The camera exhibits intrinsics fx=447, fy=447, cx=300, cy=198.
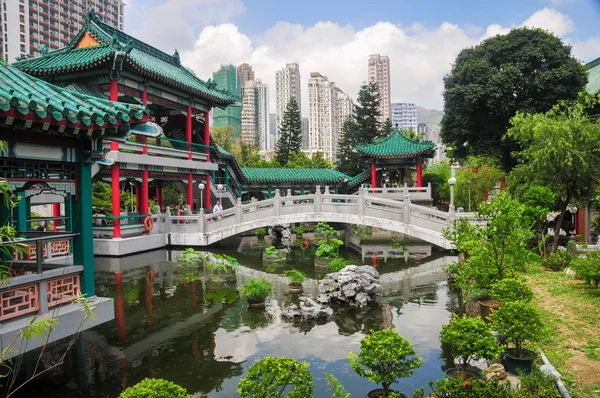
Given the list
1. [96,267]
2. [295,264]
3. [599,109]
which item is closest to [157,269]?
[96,267]

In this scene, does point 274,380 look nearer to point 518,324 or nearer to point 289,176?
point 518,324

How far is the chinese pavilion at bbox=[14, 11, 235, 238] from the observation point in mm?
15875

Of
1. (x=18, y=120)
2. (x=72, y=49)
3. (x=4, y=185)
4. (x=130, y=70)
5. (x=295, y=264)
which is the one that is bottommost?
(x=295, y=264)

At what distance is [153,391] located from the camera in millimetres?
3562

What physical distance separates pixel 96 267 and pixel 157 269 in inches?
80.6

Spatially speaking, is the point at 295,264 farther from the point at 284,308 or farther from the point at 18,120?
the point at 18,120

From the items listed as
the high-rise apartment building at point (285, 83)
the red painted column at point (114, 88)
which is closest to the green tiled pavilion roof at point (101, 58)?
the red painted column at point (114, 88)

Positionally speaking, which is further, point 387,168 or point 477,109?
point 387,168

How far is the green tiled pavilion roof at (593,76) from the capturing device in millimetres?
22312

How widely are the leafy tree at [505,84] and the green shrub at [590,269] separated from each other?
15080 millimetres

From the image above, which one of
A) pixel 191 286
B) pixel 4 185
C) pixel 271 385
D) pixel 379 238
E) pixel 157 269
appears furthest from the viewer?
pixel 379 238

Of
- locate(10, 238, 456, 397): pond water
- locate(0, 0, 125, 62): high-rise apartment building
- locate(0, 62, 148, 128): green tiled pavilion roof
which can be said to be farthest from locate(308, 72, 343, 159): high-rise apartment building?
locate(0, 62, 148, 128): green tiled pavilion roof

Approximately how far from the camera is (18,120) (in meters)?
4.87

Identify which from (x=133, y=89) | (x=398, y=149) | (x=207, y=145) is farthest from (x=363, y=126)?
(x=133, y=89)
